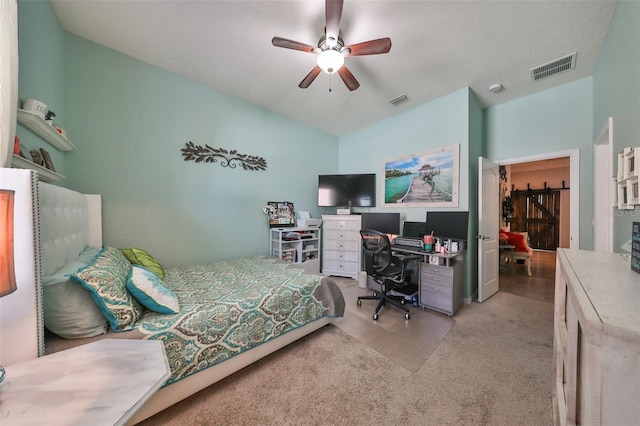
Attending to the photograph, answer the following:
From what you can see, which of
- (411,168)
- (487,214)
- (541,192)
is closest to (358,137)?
(411,168)

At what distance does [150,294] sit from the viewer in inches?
52.4

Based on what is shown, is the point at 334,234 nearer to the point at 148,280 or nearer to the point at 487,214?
the point at 487,214

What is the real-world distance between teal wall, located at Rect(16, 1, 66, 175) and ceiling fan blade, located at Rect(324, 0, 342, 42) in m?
2.16

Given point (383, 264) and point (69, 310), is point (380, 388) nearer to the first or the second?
point (383, 264)

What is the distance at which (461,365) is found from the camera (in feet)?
5.37

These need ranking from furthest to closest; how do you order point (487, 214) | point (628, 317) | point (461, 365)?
point (487, 214)
point (461, 365)
point (628, 317)

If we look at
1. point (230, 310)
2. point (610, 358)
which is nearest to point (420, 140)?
point (610, 358)

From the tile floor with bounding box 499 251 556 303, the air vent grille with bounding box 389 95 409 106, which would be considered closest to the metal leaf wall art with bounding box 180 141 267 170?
the air vent grille with bounding box 389 95 409 106

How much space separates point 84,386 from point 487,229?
13.1 ft

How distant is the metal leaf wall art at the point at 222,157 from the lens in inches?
107

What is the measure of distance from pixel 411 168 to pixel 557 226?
6770mm

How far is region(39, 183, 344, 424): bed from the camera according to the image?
1097 mm

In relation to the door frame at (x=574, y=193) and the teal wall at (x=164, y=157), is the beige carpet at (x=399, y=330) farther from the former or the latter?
the door frame at (x=574, y=193)

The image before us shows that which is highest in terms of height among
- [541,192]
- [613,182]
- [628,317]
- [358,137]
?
[358,137]
